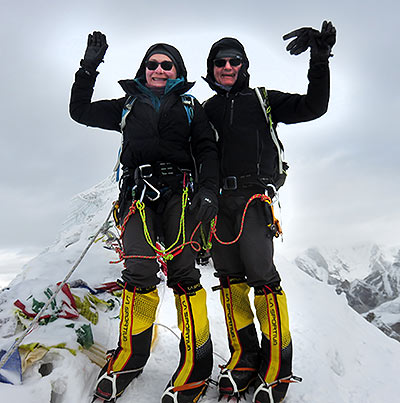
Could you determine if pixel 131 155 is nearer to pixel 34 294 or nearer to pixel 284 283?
pixel 34 294

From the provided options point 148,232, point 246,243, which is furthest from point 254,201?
point 148,232

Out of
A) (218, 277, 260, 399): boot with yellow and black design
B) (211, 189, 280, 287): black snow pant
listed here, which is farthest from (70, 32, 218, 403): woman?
(211, 189, 280, 287): black snow pant

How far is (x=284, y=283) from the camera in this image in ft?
19.7

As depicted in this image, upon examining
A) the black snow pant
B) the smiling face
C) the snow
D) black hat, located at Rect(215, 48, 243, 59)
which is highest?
black hat, located at Rect(215, 48, 243, 59)

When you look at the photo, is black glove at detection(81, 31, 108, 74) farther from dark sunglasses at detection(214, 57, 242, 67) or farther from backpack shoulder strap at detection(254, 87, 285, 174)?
backpack shoulder strap at detection(254, 87, 285, 174)

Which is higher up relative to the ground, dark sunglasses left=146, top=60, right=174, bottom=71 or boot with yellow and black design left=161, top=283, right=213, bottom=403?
dark sunglasses left=146, top=60, right=174, bottom=71

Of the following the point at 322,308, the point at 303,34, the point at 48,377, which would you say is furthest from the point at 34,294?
the point at 322,308

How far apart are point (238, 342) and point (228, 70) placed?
7.90 ft

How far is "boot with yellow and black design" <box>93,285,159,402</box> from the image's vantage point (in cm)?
241

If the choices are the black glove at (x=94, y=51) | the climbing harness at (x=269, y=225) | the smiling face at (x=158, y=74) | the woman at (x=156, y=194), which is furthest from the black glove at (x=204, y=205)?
the black glove at (x=94, y=51)

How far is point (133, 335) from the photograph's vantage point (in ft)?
8.11

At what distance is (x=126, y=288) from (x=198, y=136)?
134 cm

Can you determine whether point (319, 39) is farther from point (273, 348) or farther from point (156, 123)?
point (273, 348)

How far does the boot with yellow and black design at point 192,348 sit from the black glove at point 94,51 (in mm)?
1976
